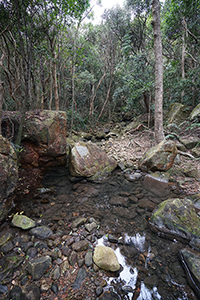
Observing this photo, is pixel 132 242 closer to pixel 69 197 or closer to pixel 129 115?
pixel 69 197

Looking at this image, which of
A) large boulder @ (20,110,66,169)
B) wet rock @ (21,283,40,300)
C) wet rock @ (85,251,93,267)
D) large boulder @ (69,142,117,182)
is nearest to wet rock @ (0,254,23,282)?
wet rock @ (21,283,40,300)

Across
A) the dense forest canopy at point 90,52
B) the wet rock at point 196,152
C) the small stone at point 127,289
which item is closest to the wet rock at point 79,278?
the small stone at point 127,289

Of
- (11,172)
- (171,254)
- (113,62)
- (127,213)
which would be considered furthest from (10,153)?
(113,62)

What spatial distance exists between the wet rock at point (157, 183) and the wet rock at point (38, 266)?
3305mm

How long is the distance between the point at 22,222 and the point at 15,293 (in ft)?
3.87

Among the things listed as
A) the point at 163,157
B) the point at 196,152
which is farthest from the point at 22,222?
the point at 196,152

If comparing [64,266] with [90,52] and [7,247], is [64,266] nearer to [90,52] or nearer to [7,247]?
[7,247]

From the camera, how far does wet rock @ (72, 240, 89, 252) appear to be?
7.89 ft

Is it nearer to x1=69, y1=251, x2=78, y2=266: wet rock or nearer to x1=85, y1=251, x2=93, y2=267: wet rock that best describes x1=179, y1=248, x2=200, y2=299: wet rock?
x1=85, y1=251, x2=93, y2=267: wet rock

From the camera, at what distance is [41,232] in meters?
2.68

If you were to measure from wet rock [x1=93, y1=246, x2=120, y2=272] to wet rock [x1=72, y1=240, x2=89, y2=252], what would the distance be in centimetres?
21

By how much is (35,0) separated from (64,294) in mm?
7602

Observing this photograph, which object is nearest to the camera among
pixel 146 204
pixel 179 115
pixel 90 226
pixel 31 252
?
pixel 31 252

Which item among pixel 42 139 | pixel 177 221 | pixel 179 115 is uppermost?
pixel 179 115
